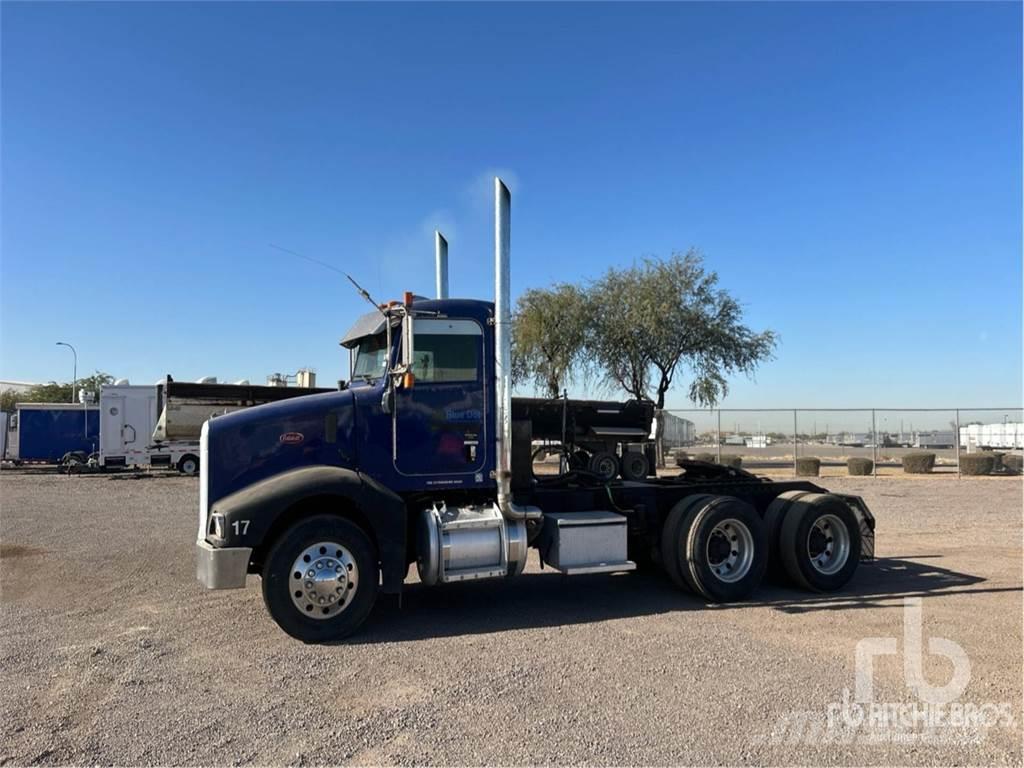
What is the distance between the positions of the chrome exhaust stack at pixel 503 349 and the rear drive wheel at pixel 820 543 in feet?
10.3

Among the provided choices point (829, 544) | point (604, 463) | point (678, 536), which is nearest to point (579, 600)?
point (678, 536)

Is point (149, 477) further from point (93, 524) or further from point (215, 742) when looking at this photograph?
point (215, 742)

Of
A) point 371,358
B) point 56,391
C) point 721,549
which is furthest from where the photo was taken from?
point 56,391

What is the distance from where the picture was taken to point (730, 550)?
7875 mm

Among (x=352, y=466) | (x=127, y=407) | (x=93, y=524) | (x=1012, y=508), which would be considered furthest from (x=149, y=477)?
(x=1012, y=508)

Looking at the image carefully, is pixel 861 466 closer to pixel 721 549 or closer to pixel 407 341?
pixel 721 549

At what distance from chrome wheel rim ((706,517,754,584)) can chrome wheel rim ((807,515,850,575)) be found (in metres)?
0.96

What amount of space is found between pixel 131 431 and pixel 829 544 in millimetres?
26946

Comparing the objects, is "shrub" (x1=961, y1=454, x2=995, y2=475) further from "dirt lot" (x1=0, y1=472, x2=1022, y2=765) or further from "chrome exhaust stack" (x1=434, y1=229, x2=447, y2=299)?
"chrome exhaust stack" (x1=434, y1=229, x2=447, y2=299)

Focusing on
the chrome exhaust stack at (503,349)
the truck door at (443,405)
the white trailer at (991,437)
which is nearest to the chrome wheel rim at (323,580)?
the truck door at (443,405)

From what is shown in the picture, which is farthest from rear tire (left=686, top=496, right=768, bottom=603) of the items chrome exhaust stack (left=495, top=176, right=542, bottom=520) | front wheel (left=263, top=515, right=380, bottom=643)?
front wheel (left=263, top=515, right=380, bottom=643)

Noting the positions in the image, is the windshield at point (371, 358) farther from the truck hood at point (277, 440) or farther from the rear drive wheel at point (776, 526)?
the rear drive wheel at point (776, 526)

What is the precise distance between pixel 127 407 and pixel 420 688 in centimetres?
2707

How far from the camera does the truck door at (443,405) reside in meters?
7.14
